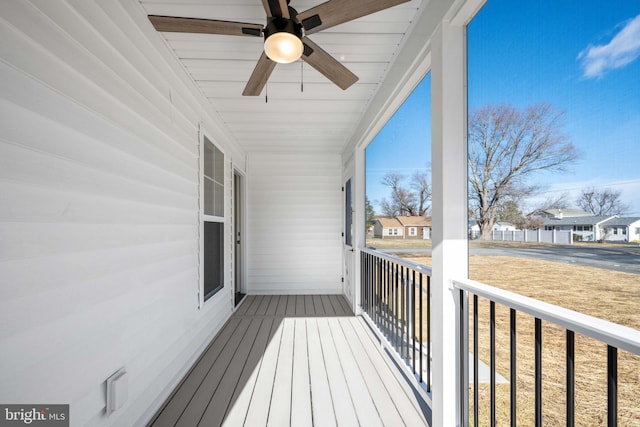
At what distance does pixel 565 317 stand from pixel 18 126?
6.31 feet

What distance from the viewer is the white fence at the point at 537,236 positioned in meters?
1.12

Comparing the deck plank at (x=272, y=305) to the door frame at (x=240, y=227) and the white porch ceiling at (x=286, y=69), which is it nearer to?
the door frame at (x=240, y=227)

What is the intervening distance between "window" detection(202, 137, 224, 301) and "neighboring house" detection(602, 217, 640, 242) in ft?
9.83

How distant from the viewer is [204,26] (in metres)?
1.65

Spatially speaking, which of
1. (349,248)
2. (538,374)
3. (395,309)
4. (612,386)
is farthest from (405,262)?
(349,248)

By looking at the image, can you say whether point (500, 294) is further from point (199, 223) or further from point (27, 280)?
point (199, 223)

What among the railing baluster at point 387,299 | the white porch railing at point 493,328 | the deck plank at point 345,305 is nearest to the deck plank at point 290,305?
the deck plank at point 345,305

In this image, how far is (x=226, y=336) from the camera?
3428 mm

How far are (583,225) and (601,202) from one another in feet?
0.37

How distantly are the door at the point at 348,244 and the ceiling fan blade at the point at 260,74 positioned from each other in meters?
2.67

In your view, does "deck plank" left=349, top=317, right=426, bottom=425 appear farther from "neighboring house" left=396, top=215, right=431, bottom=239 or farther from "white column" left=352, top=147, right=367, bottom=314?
"neighboring house" left=396, top=215, right=431, bottom=239

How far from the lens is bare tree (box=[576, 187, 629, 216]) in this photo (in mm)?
917

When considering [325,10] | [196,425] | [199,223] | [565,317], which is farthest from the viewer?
[199,223]

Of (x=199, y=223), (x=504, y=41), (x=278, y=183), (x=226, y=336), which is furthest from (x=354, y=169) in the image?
(x=504, y=41)
